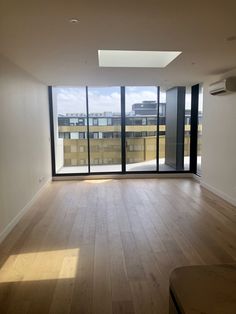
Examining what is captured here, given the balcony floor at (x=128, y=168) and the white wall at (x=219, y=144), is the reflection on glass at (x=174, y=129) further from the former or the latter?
the white wall at (x=219, y=144)

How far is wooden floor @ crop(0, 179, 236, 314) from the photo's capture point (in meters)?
2.24

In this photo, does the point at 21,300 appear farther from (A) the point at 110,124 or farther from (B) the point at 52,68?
(A) the point at 110,124

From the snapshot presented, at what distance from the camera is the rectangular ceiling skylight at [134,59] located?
4207 mm

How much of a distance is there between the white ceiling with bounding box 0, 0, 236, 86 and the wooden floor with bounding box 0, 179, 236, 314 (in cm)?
247

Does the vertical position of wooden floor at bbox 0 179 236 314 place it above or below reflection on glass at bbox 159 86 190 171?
below

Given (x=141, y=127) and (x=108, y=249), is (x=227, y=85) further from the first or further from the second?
(x=108, y=249)

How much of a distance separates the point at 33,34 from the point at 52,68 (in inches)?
64.2

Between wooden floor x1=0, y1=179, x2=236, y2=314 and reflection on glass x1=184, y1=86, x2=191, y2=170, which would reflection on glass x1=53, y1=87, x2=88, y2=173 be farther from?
reflection on glass x1=184, y1=86, x2=191, y2=170

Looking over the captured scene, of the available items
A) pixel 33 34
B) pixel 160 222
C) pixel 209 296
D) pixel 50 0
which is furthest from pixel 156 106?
pixel 209 296

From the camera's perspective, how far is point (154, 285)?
2414mm

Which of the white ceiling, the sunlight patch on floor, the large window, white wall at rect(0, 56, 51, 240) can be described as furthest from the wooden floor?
the white ceiling

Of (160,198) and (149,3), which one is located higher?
(149,3)

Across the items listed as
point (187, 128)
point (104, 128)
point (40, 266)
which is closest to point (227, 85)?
point (187, 128)

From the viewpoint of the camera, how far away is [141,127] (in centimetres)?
709
